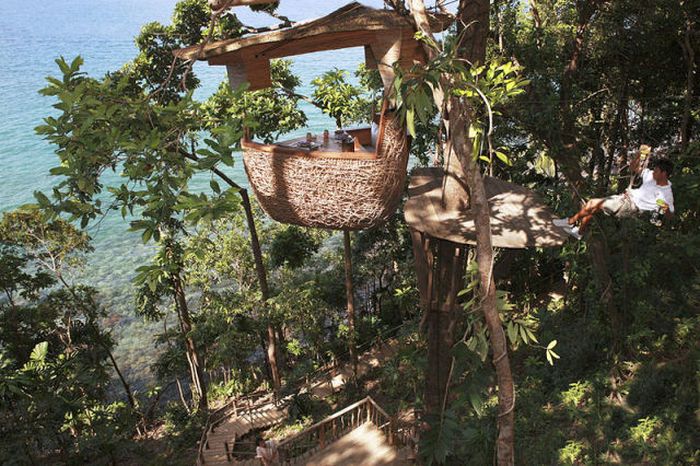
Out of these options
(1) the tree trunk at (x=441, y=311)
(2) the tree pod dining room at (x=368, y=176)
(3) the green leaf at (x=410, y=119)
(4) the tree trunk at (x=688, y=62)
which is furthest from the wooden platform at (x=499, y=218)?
(4) the tree trunk at (x=688, y=62)

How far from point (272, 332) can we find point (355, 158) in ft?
25.8

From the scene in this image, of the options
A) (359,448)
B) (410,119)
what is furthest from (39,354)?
(410,119)

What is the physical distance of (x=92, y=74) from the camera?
39.4 meters

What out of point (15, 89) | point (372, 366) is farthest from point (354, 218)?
point (15, 89)

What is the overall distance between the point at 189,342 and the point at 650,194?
10.3m

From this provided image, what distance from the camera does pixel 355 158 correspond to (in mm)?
2686

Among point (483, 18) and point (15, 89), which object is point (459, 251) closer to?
point (483, 18)

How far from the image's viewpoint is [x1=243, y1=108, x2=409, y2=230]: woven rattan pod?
2.68 meters

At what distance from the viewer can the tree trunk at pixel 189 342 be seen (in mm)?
10145

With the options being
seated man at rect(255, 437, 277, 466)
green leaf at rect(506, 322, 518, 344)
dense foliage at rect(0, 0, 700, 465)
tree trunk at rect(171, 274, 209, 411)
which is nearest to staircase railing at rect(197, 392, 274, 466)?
dense foliage at rect(0, 0, 700, 465)

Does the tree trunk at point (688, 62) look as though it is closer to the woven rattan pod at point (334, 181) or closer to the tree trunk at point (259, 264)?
the woven rattan pod at point (334, 181)

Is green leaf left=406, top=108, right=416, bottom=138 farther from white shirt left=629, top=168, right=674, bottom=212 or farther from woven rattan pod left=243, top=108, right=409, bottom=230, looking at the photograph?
white shirt left=629, top=168, right=674, bottom=212

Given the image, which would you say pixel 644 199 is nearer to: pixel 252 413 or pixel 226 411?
pixel 252 413

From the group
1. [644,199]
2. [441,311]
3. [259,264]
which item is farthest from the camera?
[259,264]
